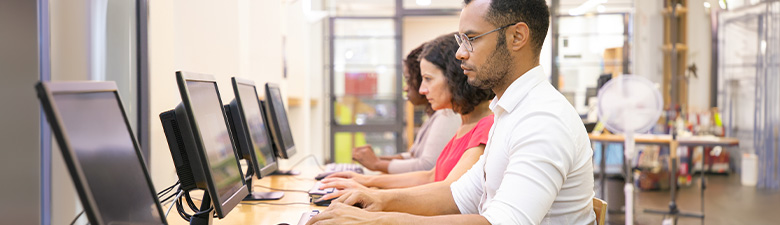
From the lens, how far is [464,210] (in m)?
1.77

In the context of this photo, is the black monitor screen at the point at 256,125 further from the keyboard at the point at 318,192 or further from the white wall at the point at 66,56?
the white wall at the point at 66,56

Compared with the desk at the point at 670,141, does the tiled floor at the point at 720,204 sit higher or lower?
lower

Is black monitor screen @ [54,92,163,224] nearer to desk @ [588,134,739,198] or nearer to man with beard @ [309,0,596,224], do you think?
man with beard @ [309,0,596,224]

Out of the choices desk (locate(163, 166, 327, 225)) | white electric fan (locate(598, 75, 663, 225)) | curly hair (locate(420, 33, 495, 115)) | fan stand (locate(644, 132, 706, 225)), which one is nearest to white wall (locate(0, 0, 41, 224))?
desk (locate(163, 166, 327, 225))

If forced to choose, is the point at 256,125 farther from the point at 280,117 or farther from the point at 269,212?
the point at 280,117

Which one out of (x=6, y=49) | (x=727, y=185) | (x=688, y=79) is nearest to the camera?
(x=6, y=49)

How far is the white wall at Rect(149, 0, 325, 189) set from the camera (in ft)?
7.79

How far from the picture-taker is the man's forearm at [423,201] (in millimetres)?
1816

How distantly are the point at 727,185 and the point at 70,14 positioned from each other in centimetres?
472

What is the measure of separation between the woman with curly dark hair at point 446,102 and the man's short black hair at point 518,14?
693 mm

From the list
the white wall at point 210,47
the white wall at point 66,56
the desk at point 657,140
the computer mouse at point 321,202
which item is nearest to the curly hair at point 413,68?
the white wall at point 210,47

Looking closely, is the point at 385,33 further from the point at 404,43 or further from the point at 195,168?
the point at 195,168

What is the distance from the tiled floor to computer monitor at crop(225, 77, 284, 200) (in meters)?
3.72

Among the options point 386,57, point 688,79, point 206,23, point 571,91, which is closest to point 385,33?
point 386,57
